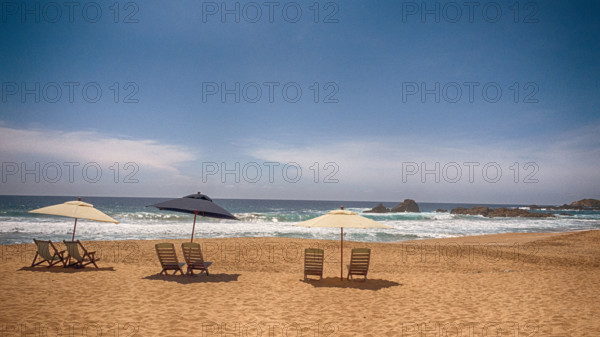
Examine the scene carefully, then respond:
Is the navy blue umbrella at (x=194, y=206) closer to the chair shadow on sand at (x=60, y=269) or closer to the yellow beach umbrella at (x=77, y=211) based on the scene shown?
the yellow beach umbrella at (x=77, y=211)

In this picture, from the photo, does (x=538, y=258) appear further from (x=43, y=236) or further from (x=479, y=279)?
(x=43, y=236)

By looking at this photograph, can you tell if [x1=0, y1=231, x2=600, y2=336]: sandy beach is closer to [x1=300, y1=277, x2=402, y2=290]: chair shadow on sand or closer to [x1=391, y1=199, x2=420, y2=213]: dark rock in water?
[x1=300, y1=277, x2=402, y2=290]: chair shadow on sand

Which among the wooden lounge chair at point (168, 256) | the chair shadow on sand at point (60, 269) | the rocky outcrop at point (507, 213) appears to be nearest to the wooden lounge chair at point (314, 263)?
the wooden lounge chair at point (168, 256)

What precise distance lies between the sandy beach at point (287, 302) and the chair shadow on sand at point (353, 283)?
1.8 inches

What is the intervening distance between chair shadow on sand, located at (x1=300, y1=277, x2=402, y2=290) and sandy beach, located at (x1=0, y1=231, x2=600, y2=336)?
0.15 ft

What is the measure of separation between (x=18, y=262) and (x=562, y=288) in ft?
47.0

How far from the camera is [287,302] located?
688cm

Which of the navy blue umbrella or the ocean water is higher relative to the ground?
the navy blue umbrella

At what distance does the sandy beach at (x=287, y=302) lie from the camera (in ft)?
17.3

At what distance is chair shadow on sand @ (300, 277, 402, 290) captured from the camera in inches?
334

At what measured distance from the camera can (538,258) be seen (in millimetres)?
14023

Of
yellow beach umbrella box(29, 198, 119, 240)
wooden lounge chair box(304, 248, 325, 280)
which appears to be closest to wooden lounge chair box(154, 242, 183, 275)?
yellow beach umbrella box(29, 198, 119, 240)

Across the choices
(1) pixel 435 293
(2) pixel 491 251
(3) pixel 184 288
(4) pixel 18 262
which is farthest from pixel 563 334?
(4) pixel 18 262

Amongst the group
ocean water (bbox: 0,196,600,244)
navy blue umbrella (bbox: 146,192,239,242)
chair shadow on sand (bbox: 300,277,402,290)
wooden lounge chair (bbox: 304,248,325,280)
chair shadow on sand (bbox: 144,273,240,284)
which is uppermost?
navy blue umbrella (bbox: 146,192,239,242)
